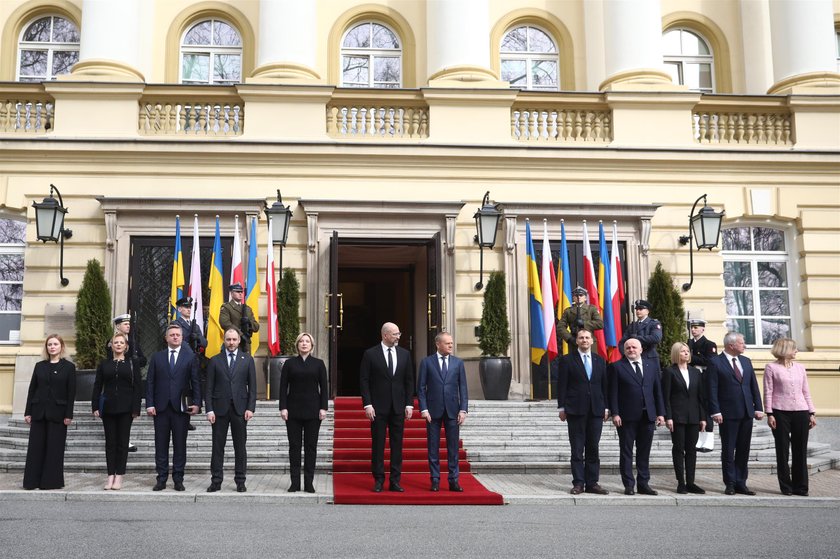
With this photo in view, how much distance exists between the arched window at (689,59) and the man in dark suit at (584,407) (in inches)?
410

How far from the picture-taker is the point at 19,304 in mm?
16125

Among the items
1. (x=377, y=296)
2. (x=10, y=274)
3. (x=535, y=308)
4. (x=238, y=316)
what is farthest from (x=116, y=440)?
(x=377, y=296)

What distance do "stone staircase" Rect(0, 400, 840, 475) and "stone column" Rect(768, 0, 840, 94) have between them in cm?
754

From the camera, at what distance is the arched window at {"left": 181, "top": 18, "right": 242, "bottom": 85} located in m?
18.0

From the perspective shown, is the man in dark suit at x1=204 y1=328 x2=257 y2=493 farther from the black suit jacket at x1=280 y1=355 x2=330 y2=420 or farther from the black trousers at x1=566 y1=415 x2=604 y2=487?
the black trousers at x1=566 y1=415 x2=604 y2=487

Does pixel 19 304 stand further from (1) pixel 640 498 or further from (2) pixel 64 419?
(1) pixel 640 498

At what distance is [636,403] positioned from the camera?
10312mm

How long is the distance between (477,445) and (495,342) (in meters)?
2.94

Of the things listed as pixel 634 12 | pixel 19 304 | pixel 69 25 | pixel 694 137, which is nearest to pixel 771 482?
pixel 694 137

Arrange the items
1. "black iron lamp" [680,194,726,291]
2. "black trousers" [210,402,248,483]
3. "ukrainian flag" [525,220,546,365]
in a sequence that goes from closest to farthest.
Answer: "black trousers" [210,402,248,483]
"ukrainian flag" [525,220,546,365]
"black iron lamp" [680,194,726,291]

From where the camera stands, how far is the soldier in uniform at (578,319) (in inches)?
545

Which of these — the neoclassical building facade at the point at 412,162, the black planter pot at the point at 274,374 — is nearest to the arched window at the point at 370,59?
the neoclassical building facade at the point at 412,162

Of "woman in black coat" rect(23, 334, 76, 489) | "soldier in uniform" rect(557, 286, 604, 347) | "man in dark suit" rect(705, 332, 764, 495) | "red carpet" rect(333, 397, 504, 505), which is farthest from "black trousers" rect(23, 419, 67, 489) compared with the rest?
"man in dark suit" rect(705, 332, 764, 495)

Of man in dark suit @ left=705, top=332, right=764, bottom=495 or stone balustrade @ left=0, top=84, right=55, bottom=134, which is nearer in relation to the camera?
man in dark suit @ left=705, top=332, right=764, bottom=495
